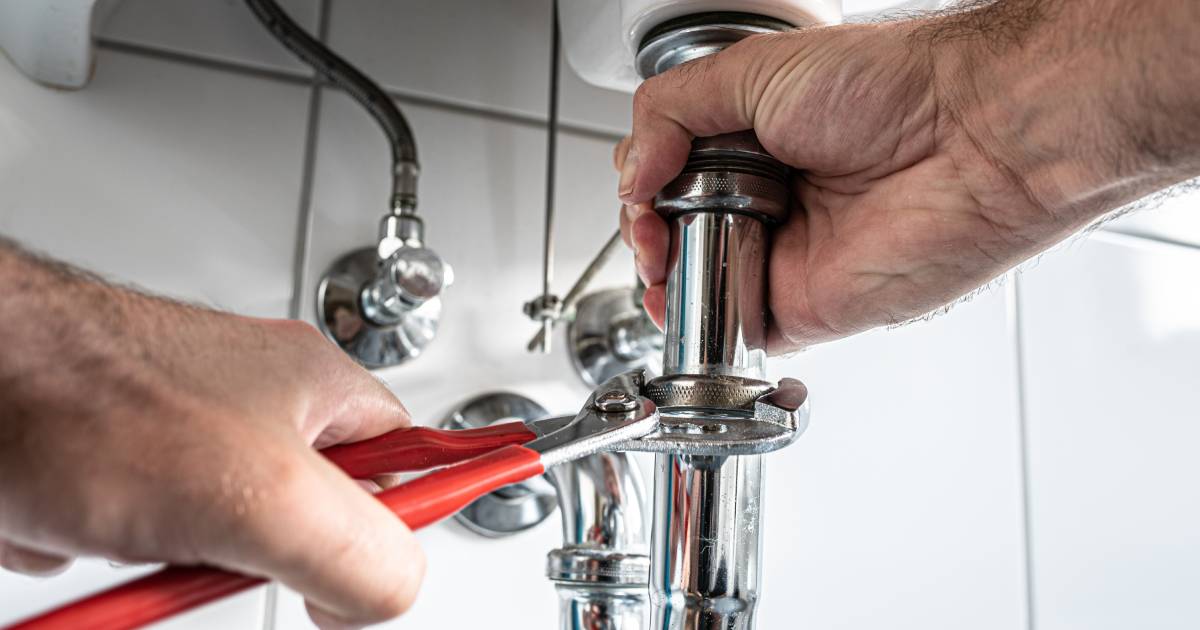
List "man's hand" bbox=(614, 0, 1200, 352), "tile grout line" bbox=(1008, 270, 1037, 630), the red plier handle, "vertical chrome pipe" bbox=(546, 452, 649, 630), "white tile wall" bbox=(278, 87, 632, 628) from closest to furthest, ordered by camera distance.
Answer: the red plier handle → "man's hand" bbox=(614, 0, 1200, 352) → "vertical chrome pipe" bbox=(546, 452, 649, 630) → "white tile wall" bbox=(278, 87, 632, 628) → "tile grout line" bbox=(1008, 270, 1037, 630)

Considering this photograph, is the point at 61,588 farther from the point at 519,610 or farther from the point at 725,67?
the point at 725,67

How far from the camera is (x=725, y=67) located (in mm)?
334

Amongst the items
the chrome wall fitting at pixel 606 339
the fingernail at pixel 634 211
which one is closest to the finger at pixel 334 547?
the fingernail at pixel 634 211

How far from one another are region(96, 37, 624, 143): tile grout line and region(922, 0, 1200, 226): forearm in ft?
0.91

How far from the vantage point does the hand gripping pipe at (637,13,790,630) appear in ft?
1.06

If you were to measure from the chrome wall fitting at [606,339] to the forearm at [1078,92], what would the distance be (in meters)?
0.25

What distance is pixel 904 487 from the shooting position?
0.62 meters

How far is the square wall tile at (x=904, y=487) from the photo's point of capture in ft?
1.94

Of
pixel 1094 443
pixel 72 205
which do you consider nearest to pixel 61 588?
pixel 72 205

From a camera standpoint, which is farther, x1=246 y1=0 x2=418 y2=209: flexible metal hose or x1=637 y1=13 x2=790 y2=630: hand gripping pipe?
x1=246 y1=0 x2=418 y2=209: flexible metal hose

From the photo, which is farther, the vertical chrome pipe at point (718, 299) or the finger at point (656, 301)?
the finger at point (656, 301)

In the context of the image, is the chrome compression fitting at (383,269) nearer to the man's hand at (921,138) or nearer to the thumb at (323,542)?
the man's hand at (921,138)

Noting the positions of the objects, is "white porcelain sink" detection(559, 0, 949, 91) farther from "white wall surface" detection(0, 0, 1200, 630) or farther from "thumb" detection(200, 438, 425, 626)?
"thumb" detection(200, 438, 425, 626)

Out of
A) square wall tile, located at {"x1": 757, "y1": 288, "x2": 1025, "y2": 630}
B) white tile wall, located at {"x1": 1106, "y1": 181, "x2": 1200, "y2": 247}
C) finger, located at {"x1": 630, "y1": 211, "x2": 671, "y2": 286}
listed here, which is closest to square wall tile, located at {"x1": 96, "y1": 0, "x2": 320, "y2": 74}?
finger, located at {"x1": 630, "y1": 211, "x2": 671, "y2": 286}
